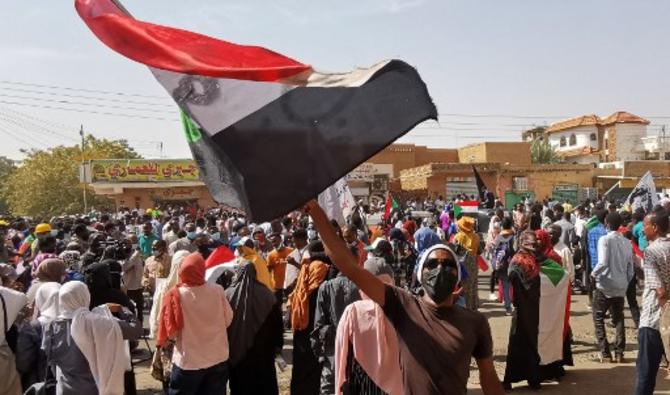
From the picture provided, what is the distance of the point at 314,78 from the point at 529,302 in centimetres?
447

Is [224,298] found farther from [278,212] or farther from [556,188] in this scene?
[556,188]

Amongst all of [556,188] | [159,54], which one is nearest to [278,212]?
[159,54]

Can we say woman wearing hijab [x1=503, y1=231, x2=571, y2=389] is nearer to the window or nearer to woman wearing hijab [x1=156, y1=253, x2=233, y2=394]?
woman wearing hijab [x1=156, y1=253, x2=233, y2=394]

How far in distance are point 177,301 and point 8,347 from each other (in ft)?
4.00

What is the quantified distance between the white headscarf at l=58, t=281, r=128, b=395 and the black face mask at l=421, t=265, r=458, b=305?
243 centimetres

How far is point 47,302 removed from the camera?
4281 mm

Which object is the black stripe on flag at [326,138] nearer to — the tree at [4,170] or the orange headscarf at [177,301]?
the orange headscarf at [177,301]

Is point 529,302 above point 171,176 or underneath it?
underneath

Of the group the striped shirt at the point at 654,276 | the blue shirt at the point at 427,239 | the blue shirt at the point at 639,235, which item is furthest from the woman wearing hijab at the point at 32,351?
the blue shirt at the point at 639,235

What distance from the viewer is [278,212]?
7.40 ft

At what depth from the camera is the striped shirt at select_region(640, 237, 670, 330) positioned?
14.9ft

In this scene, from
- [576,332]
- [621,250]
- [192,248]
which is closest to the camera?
[621,250]

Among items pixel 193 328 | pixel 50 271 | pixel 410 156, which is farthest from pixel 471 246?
pixel 410 156

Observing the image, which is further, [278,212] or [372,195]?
[372,195]
